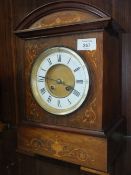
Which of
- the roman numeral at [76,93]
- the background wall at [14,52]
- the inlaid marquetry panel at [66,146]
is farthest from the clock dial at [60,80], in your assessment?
the background wall at [14,52]

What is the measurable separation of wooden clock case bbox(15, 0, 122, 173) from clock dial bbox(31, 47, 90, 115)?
2 centimetres

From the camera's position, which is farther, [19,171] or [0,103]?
[0,103]

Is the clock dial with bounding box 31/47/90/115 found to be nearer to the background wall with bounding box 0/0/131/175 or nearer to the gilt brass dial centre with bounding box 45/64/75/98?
the gilt brass dial centre with bounding box 45/64/75/98

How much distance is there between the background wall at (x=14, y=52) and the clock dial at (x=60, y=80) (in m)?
0.25

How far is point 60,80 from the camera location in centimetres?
91

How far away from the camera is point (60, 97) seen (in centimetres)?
92

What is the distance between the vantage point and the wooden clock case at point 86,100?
0.83 meters

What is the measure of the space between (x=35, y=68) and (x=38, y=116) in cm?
20

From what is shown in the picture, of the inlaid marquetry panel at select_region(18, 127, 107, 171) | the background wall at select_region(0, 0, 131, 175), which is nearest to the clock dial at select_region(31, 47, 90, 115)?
Result: the inlaid marquetry panel at select_region(18, 127, 107, 171)

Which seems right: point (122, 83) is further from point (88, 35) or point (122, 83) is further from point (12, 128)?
point (12, 128)

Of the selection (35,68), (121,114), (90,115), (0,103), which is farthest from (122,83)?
(0,103)

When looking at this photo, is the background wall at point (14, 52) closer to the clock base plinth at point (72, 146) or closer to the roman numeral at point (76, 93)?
the clock base plinth at point (72, 146)

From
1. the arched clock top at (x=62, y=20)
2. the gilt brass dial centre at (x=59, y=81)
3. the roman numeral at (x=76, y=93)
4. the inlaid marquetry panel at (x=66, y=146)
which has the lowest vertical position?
the inlaid marquetry panel at (x=66, y=146)

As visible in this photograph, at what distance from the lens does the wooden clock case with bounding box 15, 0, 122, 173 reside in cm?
83
